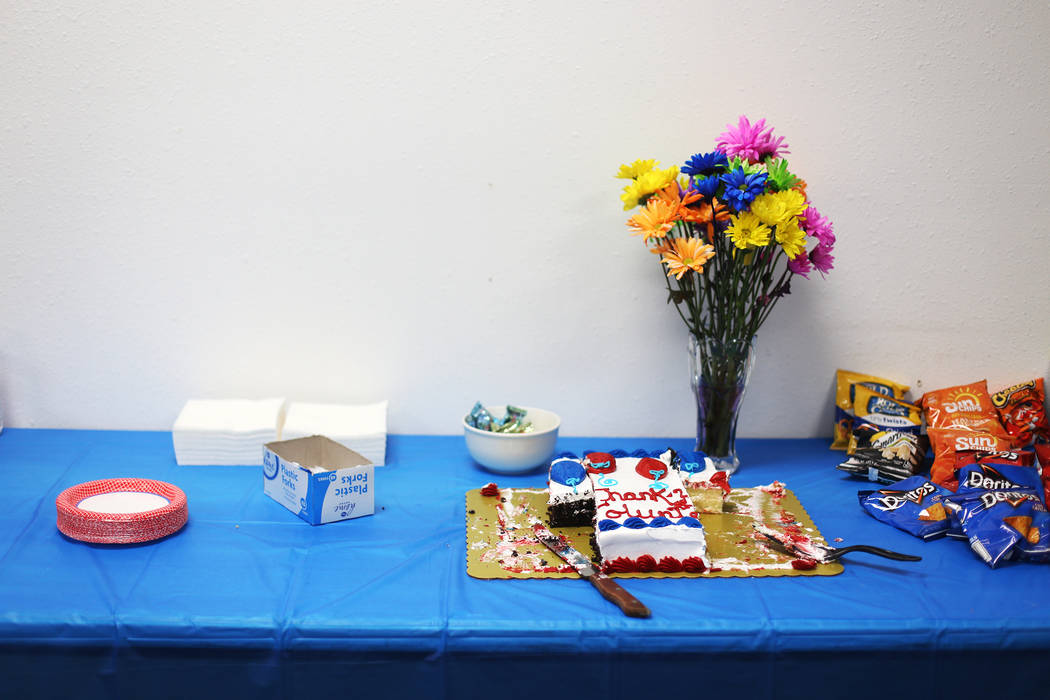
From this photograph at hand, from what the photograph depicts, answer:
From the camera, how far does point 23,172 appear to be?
1.44 metres

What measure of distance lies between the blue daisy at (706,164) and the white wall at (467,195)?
0.19 metres

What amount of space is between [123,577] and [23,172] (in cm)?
84

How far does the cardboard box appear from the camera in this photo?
1.18 m

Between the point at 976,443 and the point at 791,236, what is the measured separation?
1.75 ft

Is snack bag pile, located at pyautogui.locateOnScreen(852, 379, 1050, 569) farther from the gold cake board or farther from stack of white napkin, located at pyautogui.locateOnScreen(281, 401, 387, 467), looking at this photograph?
stack of white napkin, located at pyautogui.locateOnScreen(281, 401, 387, 467)

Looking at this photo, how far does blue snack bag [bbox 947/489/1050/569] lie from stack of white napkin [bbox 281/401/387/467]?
931 millimetres

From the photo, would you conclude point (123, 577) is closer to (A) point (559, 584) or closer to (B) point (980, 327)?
(A) point (559, 584)

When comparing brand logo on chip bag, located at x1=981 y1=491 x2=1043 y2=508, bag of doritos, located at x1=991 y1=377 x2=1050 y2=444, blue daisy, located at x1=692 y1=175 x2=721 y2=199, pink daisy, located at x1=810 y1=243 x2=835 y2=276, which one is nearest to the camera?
brand logo on chip bag, located at x1=981 y1=491 x2=1043 y2=508

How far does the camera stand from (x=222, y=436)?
139 centimetres

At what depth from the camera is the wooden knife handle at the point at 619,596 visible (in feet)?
3.14

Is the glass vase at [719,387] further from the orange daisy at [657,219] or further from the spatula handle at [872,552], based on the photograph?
the spatula handle at [872,552]

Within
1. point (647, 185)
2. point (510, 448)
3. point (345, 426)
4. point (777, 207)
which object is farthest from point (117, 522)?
point (777, 207)

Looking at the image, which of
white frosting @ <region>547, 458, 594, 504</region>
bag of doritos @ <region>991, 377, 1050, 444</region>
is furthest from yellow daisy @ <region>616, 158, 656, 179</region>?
bag of doritos @ <region>991, 377, 1050, 444</region>

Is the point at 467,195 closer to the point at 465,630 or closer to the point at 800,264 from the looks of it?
the point at 800,264
